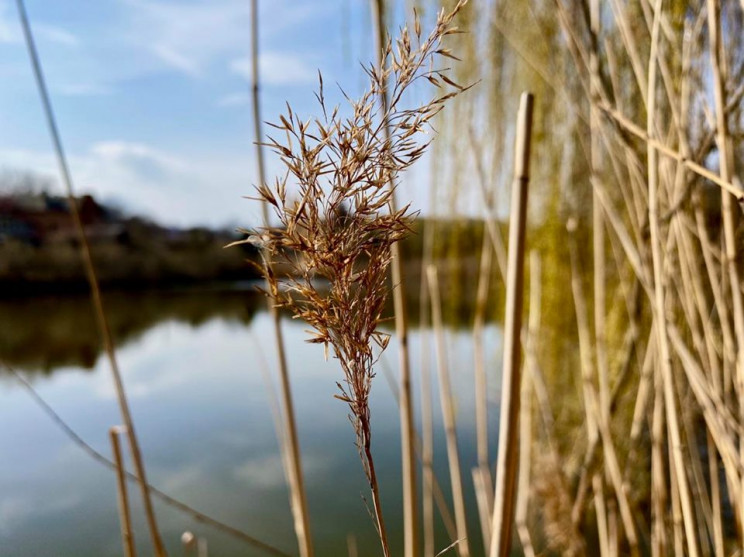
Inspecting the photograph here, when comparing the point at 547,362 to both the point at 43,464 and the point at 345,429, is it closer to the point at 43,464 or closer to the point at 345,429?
the point at 345,429

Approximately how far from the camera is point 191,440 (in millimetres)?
3551

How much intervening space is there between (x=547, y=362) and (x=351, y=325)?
2133 mm

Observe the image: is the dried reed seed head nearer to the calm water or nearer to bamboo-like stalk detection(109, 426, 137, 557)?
bamboo-like stalk detection(109, 426, 137, 557)

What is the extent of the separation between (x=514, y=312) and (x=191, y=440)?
367 cm

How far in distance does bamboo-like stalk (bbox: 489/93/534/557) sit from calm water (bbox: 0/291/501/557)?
3.54 feet

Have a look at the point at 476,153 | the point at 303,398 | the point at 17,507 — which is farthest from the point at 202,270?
the point at 476,153

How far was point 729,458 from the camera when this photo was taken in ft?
1.55

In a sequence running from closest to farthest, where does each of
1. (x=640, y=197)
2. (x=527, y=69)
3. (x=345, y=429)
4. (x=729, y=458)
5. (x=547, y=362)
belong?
(x=729, y=458) < (x=640, y=197) < (x=527, y=69) < (x=547, y=362) < (x=345, y=429)

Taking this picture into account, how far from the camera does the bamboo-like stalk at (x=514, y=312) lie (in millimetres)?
249

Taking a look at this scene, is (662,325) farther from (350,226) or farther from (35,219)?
(35,219)

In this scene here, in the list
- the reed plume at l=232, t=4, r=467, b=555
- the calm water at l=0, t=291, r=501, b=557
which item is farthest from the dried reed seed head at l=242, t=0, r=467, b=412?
the calm water at l=0, t=291, r=501, b=557

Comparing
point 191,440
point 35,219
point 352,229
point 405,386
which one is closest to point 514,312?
point 352,229

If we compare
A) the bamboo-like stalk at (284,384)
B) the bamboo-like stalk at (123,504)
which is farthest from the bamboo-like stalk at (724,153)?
the bamboo-like stalk at (123,504)

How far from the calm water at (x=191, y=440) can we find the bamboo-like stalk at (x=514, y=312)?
1080mm
